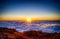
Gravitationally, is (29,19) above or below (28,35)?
above

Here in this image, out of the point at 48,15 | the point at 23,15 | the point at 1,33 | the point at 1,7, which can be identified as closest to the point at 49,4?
the point at 48,15

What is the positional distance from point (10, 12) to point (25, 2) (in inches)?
11.3

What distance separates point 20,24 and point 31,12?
0.26 m

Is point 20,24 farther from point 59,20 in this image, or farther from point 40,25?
point 59,20

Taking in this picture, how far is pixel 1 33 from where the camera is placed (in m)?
1.82

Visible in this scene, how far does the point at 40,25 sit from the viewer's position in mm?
1795

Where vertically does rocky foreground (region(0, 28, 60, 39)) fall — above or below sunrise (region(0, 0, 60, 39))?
below

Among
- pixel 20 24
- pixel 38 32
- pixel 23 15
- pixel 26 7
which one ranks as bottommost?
pixel 38 32

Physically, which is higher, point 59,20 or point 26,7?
point 26,7

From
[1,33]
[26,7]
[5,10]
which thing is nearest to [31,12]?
[26,7]

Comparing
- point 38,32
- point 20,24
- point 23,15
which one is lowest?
point 38,32

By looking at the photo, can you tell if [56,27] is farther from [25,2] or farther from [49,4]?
[25,2]

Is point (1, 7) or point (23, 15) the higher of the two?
point (1, 7)

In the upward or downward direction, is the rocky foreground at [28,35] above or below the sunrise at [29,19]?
below
